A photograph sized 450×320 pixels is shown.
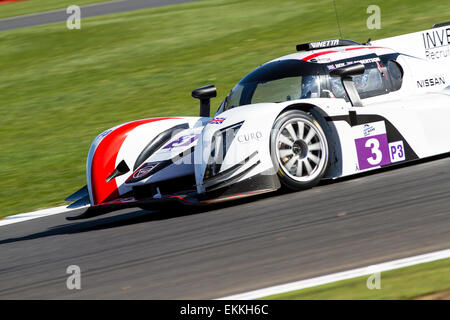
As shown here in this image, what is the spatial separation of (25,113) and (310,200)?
9.39m

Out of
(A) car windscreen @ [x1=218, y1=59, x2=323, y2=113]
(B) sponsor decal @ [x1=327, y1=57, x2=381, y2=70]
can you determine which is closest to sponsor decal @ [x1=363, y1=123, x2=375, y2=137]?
(A) car windscreen @ [x1=218, y1=59, x2=323, y2=113]

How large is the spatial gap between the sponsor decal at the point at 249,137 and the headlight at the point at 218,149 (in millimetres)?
59

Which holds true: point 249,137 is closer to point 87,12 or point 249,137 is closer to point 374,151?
point 374,151

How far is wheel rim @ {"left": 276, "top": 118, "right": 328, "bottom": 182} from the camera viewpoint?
6848mm

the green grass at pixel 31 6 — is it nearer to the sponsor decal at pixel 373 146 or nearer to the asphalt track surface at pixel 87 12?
the asphalt track surface at pixel 87 12

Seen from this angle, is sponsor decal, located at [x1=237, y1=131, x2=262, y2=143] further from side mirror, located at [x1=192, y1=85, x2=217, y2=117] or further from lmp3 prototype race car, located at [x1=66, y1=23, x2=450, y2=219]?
side mirror, located at [x1=192, y1=85, x2=217, y2=117]

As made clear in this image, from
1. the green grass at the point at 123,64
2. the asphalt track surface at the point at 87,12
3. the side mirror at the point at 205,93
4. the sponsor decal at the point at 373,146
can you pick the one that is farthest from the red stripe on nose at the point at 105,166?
the asphalt track surface at the point at 87,12

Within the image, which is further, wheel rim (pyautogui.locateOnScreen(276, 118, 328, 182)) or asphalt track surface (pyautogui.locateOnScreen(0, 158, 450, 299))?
wheel rim (pyautogui.locateOnScreen(276, 118, 328, 182))

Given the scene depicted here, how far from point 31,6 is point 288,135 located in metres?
25.4

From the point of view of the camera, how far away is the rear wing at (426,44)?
824cm

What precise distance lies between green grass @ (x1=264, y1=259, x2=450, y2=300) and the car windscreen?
3296 millimetres

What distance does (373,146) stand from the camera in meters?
7.19
